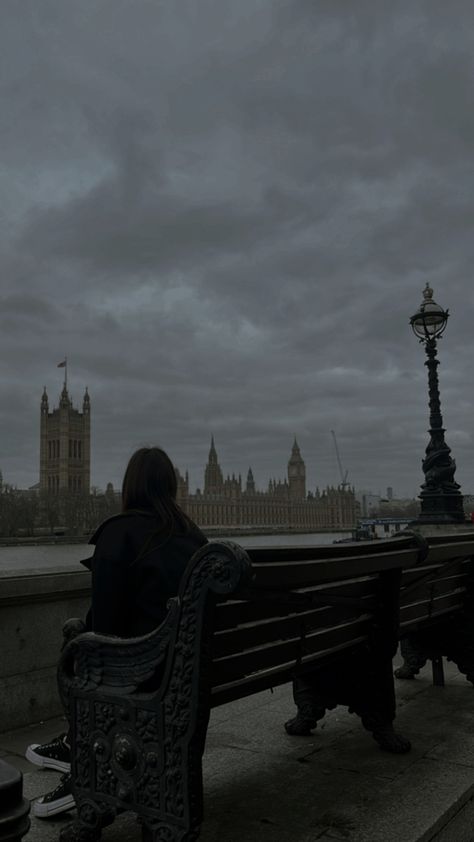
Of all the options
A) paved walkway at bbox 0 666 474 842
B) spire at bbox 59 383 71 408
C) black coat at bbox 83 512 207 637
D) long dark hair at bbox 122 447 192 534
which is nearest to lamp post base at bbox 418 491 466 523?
paved walkway at bbox 0 666 474 842

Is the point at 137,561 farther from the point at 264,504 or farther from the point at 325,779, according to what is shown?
the point at 264,504

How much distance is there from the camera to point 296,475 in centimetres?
18738

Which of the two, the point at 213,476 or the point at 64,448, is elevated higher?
the point at 64,448

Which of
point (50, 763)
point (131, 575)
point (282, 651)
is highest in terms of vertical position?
point (131, 575)

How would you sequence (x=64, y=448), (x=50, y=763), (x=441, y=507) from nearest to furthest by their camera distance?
(x=50, y=763) → (x=441, y=507) → (x=64, y=448)

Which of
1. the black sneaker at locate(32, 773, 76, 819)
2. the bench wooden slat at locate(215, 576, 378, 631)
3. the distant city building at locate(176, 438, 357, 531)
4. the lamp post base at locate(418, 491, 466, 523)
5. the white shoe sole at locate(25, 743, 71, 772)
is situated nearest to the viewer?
the bench wooden slat at locate(215, 576, 378, 631)

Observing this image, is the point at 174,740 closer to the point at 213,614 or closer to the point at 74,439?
the point at 213,614

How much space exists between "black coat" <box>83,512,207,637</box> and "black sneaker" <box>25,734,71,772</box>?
786mm

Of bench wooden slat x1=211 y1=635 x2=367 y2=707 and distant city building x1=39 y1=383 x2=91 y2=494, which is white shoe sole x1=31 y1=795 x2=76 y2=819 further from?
distant city building x1=39 y1=383 x2=91 y2=494

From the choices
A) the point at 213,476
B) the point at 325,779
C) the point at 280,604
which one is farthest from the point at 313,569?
the point at 213,476

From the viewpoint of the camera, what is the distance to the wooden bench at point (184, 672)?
216cm

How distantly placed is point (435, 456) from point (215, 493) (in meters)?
152

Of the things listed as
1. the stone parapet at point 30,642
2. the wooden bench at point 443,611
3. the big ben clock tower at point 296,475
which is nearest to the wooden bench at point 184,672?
the wooden bench at point 443,611

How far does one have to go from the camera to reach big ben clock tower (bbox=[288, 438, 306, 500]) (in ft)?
595
